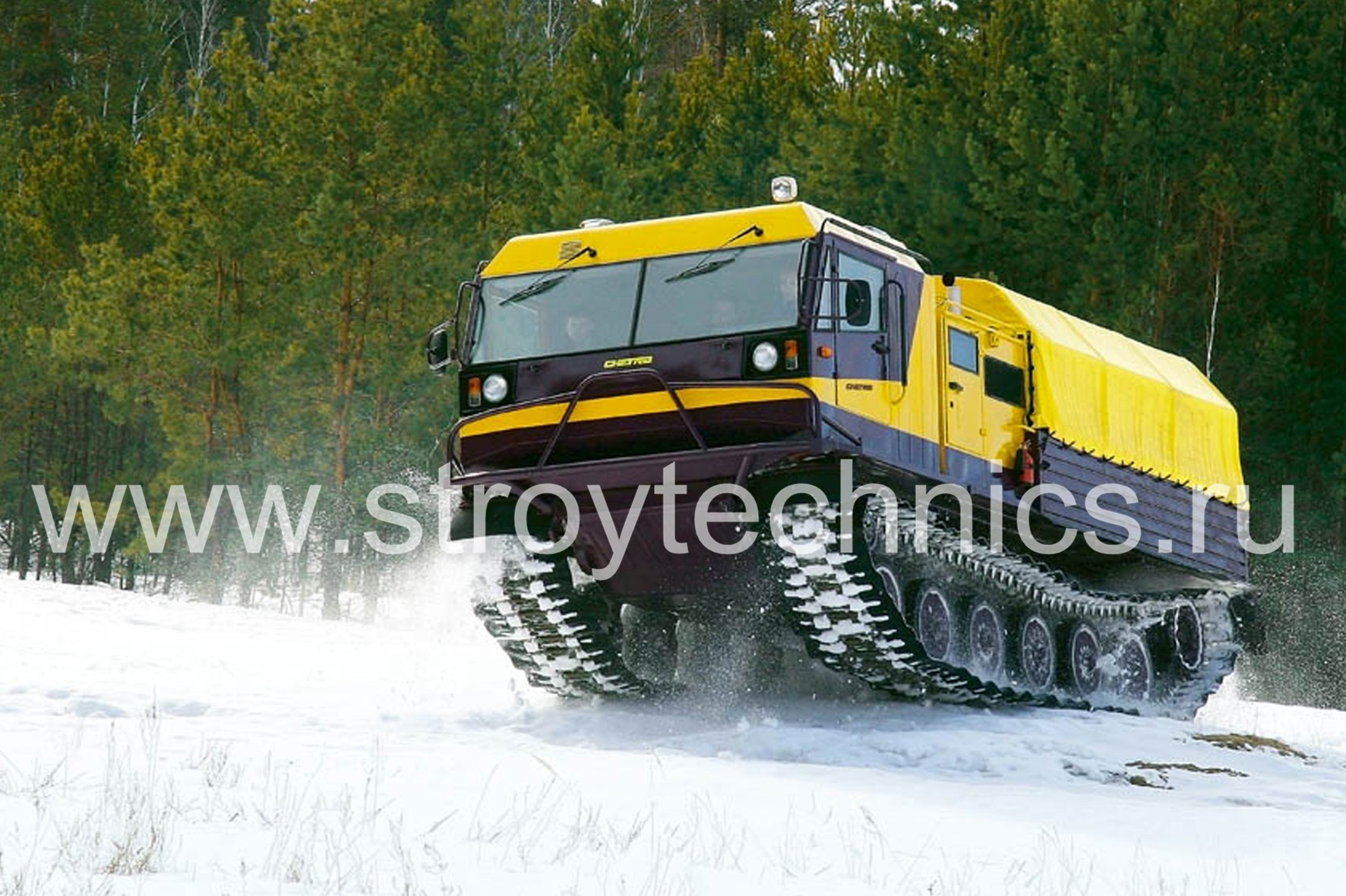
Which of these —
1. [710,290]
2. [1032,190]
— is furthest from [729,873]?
[1032,190]

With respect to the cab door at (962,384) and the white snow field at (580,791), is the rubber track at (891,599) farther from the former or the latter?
the cab door at (962,384)

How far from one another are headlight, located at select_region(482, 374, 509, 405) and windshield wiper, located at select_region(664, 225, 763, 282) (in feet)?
4.43

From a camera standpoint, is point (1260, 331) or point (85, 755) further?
point (1260, 331)

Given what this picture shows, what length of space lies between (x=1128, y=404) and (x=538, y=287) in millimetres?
5673

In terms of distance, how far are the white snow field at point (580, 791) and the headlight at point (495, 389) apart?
150cm

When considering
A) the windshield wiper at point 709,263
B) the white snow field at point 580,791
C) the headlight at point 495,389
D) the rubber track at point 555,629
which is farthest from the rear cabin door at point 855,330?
the rubber track at point 555,629

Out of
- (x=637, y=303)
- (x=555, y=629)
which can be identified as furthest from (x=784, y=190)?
(x=555, y=629)

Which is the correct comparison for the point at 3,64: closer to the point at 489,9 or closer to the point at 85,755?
the point at 489,9

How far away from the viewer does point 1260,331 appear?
23219 mm

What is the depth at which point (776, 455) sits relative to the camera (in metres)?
10.4

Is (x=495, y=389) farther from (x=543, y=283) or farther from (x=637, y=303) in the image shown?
(x=637, y=303)

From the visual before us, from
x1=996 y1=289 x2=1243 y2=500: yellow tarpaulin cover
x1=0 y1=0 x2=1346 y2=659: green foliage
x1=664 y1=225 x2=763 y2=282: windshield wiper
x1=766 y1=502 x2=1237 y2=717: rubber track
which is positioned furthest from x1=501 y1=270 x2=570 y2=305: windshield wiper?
x1=0 y1=0 x2=1346 y2=659: green foliage

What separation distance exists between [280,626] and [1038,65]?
44.6ft

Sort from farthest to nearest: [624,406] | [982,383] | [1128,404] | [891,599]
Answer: [1128,404], [982,383], [891,599], [624,406]
